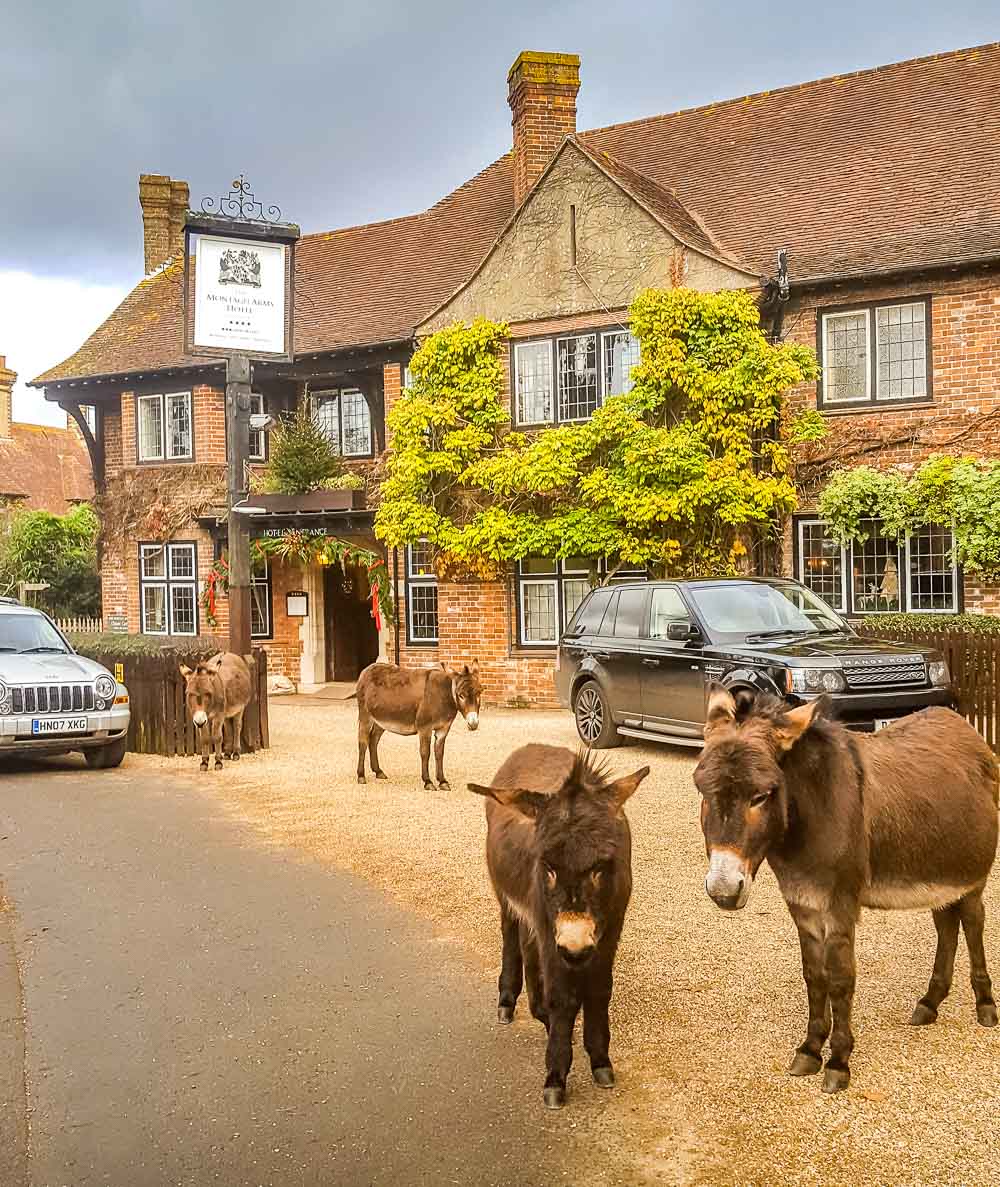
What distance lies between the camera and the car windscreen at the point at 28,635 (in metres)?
14.2

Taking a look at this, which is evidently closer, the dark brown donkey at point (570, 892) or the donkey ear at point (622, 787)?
the dark brown donkey at point (570, 892)

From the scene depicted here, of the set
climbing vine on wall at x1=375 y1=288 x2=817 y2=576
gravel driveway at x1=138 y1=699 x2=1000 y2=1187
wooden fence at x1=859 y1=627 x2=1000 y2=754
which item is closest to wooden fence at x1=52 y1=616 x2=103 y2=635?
climbing vine on wall at x1=375 y1=288 x2=817 y2=576

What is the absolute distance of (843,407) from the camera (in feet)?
58.1

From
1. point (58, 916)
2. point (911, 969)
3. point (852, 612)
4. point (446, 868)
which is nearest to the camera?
point (911, 969)

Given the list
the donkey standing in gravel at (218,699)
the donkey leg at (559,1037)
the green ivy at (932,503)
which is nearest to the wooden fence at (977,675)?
the green ivy at (932,503)

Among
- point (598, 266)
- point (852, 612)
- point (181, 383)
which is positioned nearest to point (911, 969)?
point (852, 612)

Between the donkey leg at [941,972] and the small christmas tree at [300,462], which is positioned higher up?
the small christmas tree at [300,462]

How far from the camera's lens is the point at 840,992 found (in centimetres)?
445

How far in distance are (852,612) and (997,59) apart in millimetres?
10819

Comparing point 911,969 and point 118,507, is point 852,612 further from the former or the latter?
point 118,507

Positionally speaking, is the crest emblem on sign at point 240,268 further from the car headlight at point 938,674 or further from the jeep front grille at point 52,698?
the car headlight at point 938,674

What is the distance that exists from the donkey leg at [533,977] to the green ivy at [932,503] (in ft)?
42.1

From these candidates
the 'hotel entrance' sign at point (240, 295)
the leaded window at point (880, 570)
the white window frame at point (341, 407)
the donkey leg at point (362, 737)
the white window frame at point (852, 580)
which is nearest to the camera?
the donkey leg at point (362, 737)

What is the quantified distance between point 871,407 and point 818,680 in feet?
26.0
